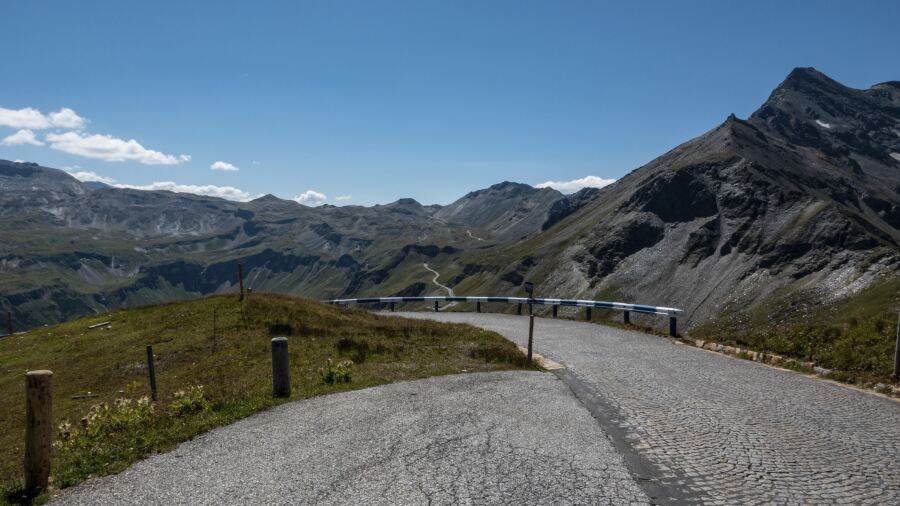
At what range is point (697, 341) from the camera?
24375 millimetres

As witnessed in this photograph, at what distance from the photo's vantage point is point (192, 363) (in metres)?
23.6

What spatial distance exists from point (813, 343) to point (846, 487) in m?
13.4

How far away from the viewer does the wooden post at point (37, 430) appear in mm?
8969

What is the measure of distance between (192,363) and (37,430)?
50.1 ft

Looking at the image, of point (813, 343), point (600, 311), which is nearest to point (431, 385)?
point (813, 343)

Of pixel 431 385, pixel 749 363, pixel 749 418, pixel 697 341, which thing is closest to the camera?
pixel 749 418

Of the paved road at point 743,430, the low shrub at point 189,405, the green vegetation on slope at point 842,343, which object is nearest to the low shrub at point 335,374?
the low shrub at point 189,405

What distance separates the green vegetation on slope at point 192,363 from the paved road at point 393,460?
3.91 ft

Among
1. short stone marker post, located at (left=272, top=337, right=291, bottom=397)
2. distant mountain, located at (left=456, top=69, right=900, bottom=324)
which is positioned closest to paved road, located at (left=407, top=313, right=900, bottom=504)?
short stone marker post, located at (left=272, top=337, right=291, bottom=397)

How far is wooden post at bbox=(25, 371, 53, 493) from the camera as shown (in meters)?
8.97

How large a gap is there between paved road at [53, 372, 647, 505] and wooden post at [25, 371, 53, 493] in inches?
24.0

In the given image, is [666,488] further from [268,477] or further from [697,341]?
[697,341]

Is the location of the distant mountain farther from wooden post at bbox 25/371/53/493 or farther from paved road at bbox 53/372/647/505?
wooden post at bbox 25/371/53/493

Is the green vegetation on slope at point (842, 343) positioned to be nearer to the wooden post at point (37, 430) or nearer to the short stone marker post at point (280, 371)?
the short stone marker post at point (280, 371)
